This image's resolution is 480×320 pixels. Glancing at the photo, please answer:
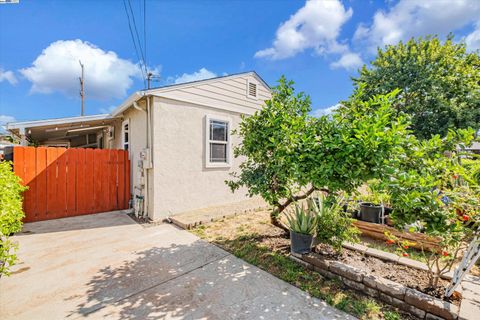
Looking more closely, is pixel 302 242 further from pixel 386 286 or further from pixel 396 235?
pixel 396 235

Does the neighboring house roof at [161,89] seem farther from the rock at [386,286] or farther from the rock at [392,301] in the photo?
the rock at [392,301]

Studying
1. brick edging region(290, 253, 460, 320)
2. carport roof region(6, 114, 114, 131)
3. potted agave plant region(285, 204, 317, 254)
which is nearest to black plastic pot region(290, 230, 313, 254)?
potted agave plant region(285, 204, 317, 254)

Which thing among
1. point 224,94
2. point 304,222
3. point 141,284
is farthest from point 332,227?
point 224,94

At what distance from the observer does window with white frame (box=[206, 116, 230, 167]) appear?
6.68 meters

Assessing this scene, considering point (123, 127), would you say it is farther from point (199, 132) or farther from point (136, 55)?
point (136, 55)

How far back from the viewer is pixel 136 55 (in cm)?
998

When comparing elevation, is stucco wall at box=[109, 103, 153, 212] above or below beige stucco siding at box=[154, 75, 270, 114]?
below

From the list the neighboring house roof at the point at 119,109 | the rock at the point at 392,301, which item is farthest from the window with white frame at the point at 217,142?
the rock at the point at 392,301

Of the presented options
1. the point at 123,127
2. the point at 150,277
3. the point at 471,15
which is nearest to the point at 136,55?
the point at 123,127

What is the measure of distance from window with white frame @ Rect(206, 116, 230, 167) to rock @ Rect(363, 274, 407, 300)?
503 cm

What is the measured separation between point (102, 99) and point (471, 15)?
30.6 m

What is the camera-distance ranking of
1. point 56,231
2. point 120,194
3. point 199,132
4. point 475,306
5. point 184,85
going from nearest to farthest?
point 475,306 < point 56,231 < point 184,85 < point 199,132 < point 120,194

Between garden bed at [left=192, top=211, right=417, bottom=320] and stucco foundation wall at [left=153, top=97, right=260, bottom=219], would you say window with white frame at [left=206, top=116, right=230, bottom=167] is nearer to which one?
stucco foundation wall at [left=153, top=97, right=260, bottom=219]

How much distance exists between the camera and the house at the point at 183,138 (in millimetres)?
5637
